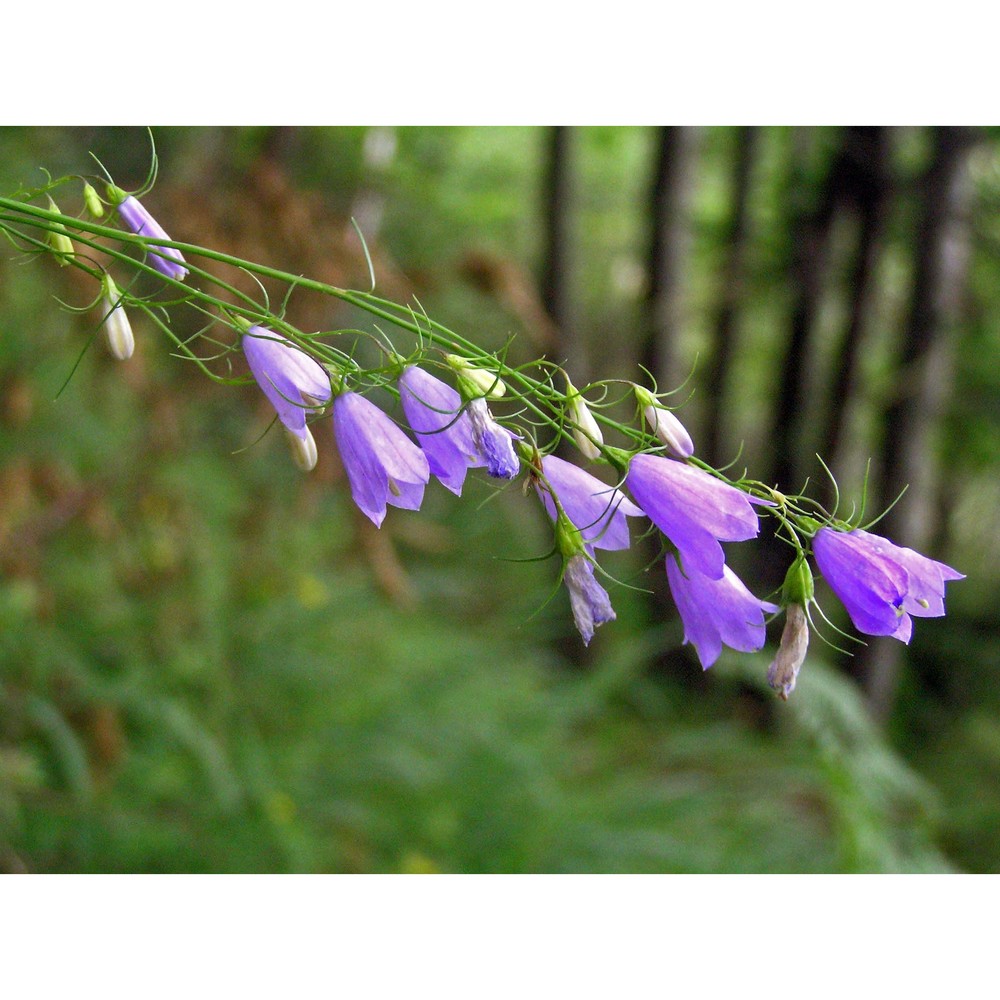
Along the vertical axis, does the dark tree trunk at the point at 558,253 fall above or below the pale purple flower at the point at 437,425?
above

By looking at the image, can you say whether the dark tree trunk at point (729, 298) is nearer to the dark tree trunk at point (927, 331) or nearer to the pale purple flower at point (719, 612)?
the dark tree trunk at point (927, 331)

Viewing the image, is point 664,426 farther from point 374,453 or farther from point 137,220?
point 137,220

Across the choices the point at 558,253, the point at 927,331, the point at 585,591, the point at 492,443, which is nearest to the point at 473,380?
the point at 492,443

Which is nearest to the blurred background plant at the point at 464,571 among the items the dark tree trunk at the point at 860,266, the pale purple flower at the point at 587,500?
the dark tree trunk at the point at 860,266

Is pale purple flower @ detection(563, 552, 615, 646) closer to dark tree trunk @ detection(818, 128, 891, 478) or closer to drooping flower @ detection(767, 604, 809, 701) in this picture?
drooping flower @ detection(767, 604, 809, 701)

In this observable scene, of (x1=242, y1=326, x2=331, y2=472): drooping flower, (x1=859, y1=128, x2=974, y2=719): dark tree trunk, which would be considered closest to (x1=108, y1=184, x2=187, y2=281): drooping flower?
(x1=242, y1=326, x2=331, y2=472): drooping flower

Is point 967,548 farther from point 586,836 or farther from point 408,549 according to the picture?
point 586,836
